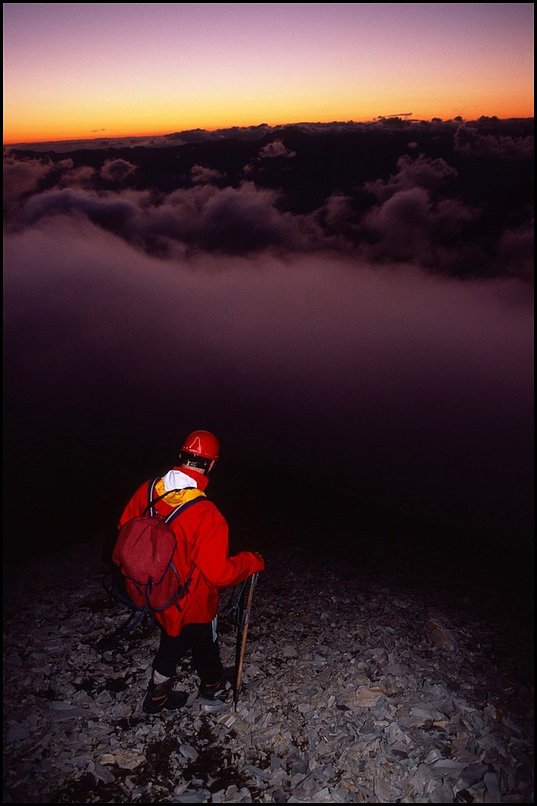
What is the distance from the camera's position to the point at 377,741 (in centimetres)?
485

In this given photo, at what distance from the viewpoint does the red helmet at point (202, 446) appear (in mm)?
4727

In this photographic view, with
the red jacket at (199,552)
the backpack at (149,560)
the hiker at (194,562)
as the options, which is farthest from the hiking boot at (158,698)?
the backpack at (149,560)

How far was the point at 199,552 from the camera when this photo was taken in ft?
14.4

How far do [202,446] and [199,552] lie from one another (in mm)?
1060

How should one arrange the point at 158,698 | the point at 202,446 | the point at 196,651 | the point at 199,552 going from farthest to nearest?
the point at 196,651
the point at 158,698
the point at 202,446
the point at 199,552

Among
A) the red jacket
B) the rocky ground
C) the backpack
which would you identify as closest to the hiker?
the red jacket

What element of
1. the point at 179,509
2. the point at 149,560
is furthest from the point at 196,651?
the point at 179,509

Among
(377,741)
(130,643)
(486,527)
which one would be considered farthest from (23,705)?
(486,527)

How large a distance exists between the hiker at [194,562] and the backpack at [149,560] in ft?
0.55

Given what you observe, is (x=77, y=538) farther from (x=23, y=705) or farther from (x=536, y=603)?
(x=536, y=603)

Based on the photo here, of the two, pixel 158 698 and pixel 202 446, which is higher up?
pixel 202 446

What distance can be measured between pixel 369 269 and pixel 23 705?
427 ft

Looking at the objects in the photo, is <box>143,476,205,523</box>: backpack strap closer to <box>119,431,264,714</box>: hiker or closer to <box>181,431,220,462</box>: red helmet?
<box>119,431,264,714</box>: hiker

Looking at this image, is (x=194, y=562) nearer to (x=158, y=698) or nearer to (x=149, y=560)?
(x=149, y=560)
